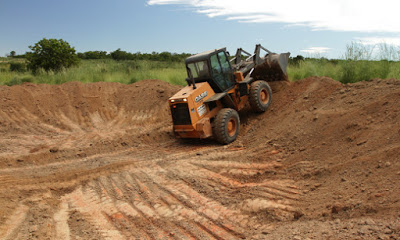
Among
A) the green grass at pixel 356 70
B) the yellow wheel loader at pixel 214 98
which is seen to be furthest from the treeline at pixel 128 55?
the yellow wheel loader at pixel 214 98

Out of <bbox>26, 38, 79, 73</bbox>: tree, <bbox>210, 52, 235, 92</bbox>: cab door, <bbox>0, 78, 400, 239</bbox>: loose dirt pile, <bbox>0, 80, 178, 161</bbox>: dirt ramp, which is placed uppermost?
<bbox>26, 38, 79, 73</bbox>: tree

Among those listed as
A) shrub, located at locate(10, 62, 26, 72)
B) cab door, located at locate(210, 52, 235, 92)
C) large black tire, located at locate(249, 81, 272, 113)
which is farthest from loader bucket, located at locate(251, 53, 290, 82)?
shrub, located at locate(10, 62, 26, 72)

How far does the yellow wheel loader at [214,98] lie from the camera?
8.95m

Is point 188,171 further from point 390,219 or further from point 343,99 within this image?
point 343,99

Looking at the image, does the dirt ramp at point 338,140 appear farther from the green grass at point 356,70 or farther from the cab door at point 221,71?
the cab door at point 221,71

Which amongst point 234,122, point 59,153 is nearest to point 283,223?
point 234,122

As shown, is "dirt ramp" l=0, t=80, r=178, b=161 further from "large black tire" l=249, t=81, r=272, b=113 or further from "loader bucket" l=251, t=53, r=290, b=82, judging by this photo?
"loader bucket" l=251, t=53, r=290, b=82

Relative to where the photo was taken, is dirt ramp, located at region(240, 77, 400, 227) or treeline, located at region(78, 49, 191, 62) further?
treeline, located at region(78, 49, 191, 62)

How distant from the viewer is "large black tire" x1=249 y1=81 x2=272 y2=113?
10.3m

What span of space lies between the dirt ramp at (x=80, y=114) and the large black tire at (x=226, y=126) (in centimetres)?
247

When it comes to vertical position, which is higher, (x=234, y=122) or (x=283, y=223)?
(x=234, y=122)

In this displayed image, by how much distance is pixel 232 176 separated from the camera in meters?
6.86

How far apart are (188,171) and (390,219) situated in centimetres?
411

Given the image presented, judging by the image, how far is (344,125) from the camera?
7.73 m
